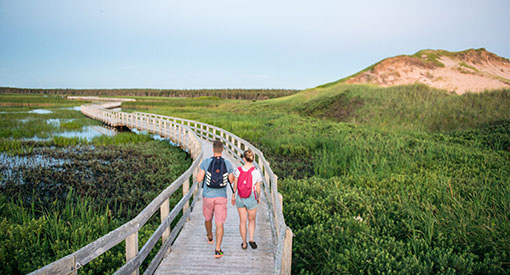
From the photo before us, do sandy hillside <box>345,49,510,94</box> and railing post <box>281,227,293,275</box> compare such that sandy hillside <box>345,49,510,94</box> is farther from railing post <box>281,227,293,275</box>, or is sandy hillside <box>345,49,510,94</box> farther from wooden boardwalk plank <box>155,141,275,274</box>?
railing post <box>281,227,293,275</box>

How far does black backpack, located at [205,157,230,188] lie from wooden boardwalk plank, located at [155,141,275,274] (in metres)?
1.13

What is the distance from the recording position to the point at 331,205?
284 inches

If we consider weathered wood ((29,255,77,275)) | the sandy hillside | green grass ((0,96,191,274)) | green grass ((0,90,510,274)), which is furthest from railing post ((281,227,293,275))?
the sandy hillside

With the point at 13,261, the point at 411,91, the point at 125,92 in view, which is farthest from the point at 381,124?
the point at 125,92

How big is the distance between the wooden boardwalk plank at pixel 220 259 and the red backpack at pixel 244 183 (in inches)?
37.4

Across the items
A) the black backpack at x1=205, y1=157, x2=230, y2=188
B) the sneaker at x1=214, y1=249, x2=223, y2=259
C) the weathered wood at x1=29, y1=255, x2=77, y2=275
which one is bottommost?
the sneaker at x1=214, y1=249, x2=223, y2=259

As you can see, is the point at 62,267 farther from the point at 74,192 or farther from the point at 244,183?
the point at 74,192

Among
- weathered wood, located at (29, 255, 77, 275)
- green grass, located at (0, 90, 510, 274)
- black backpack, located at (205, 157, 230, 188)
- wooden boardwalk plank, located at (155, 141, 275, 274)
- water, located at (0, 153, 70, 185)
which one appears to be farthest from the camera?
water, located at (0, 153, 70, 185)

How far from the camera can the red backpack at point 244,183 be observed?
15.1 ft

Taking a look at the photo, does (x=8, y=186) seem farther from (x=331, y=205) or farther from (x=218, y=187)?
(x=331, y=205)

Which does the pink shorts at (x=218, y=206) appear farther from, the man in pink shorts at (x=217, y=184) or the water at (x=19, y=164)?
the water at (x=19, y=164)

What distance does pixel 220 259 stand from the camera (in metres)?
4.68

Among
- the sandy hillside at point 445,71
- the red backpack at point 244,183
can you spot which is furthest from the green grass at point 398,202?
the sandy hillside at point 445,71

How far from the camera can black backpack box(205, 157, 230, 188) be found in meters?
4.57
